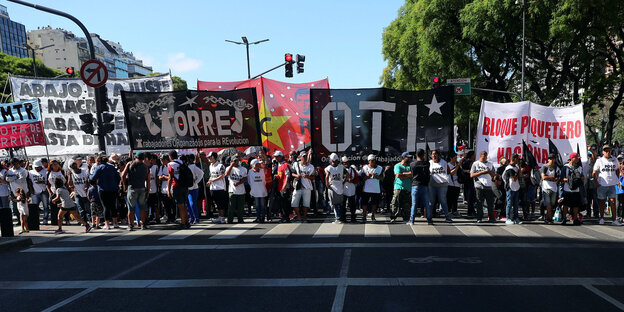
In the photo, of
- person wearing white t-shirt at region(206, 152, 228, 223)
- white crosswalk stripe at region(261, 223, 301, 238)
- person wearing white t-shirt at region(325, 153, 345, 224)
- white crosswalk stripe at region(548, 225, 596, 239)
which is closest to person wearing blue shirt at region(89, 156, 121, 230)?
person wearing white t-shirt at region(206, 152, 228, 223)

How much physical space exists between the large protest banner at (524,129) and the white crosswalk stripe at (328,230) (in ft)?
14.1

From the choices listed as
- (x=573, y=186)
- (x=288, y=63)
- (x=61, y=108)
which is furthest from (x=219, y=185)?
(x=288, y=63)

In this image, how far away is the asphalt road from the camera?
5105mm

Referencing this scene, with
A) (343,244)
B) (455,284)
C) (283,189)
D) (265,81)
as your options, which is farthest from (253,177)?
(455,284)

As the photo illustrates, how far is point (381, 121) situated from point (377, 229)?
3065 millimetres

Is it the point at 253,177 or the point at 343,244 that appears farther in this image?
the point at 253,177

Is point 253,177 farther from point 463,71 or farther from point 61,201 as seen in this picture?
point 463,71

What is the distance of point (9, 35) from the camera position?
132500 mm

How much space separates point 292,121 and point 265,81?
1.65m

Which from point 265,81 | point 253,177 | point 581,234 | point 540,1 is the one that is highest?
point 540,1

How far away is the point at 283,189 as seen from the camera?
1220 cm

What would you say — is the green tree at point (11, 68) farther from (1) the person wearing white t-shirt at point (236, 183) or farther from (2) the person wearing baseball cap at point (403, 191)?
(2) the person wearing baseball cap at point (403, 191)

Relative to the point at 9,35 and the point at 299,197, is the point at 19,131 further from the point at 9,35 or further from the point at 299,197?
the point at 9,35

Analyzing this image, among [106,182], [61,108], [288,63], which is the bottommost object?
[106,182]
